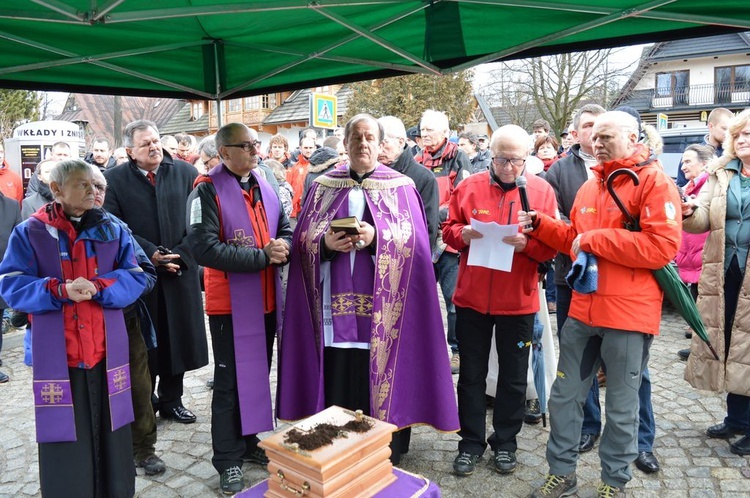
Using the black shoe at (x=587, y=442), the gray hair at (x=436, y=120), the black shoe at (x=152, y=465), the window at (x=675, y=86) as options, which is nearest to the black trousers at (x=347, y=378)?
the black shoe at (x=152, y=465)

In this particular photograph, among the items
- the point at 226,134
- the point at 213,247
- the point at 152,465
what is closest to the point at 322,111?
the point at 226,134

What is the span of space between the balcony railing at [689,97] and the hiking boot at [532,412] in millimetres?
34308

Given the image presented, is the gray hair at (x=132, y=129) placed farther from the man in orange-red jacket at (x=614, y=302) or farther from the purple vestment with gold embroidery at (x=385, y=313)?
the man in orange-red jacket at (x=614, y=302)

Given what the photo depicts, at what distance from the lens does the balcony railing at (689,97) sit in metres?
35.3

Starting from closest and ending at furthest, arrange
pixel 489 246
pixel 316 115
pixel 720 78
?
pixel 489 246 < pixel 316 115 < pixel 720 78

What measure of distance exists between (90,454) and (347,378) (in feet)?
5.02

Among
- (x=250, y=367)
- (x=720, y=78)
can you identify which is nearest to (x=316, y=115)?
(x=250, y=367)

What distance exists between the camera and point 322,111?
11.3 m

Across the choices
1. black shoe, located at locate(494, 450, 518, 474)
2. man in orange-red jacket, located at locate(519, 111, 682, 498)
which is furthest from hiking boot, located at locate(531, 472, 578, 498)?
black shoe, located at locate(494, 450, 518, 474)

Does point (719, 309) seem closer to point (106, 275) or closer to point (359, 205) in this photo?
point (359, 205)

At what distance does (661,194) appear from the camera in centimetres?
315

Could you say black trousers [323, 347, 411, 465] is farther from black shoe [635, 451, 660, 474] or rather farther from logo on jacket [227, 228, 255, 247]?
black shoe [635, 451, 660, 474]

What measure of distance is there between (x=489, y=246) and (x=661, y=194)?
0.99 metres

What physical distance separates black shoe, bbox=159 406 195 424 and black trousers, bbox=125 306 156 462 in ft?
2.61
